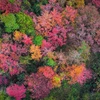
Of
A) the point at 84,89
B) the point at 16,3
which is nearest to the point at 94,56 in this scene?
the point at 84,89

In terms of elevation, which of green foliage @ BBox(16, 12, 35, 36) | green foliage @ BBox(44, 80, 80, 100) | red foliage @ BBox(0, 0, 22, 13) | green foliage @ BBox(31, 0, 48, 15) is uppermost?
green foliage @ BBox(31, 0, 48, 15)

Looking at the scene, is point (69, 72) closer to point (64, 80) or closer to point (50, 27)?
point (64, 80)

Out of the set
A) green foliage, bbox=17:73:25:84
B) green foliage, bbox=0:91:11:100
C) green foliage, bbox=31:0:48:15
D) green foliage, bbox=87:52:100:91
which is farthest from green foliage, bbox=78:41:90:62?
green foliage, bbox=0:91:11:100

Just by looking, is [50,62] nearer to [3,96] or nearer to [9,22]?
[9,22]

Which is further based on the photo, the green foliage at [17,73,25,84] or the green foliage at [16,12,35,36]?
the green foliage at [17,73,25,84]

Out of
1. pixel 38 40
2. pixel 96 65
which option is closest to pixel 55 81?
pixel 38 40

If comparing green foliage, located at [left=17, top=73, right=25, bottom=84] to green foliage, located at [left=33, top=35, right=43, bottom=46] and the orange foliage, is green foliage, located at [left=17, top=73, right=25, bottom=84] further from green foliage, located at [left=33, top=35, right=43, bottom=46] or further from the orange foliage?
the orange foliage
